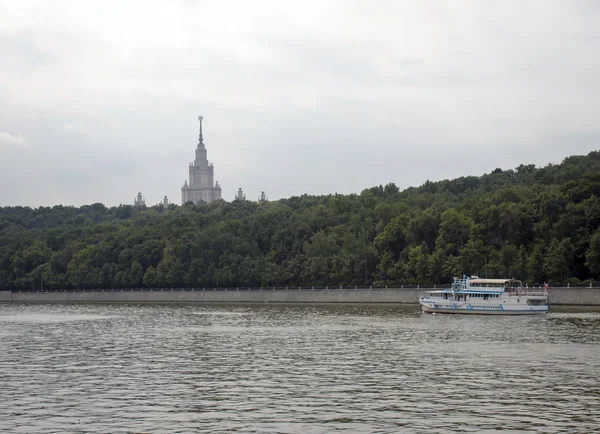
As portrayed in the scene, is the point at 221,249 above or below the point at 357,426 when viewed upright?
above

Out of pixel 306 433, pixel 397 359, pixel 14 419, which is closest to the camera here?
pixel 306 433

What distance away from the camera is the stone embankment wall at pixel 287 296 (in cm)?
11875

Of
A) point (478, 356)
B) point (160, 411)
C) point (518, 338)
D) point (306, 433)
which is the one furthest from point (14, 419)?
point (518, 338)

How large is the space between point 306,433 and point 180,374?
18037mm

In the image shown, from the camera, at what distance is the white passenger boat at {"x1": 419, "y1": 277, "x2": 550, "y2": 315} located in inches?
4163

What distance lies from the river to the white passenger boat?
24898 millimetres

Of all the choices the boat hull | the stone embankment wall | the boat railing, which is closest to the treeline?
the stone embankment wall

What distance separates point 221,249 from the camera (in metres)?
191

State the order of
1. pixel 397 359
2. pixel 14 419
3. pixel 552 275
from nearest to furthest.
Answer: pixel 14 419
pixel 397 359
pixel 552 275

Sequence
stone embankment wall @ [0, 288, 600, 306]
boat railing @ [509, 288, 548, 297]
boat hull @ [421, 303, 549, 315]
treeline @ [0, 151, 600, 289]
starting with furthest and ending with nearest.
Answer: treeline @ [0, 151, 600, 289] < stone embankment wall @ [0, 288, 600, 306] < boat railing @ [509, 288, 548, 297] < boat hull @ [421, 303, 549, 315]

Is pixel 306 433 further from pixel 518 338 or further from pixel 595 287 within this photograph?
pixel 595 287

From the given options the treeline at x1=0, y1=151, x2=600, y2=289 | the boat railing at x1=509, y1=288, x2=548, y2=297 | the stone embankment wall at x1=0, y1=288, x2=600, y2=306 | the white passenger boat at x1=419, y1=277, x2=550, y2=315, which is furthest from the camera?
the treeline at x1=0, y1=151, x2=600, y2=289

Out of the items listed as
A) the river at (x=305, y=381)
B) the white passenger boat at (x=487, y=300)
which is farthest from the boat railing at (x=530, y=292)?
the river at (x=305, y=381)

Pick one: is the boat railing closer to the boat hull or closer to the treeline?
the boat hull
